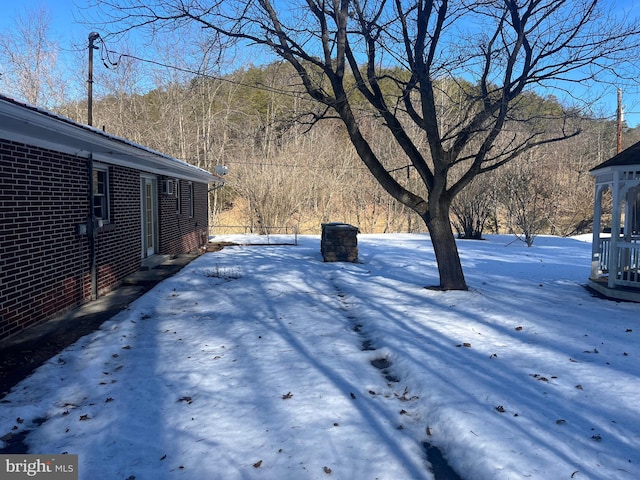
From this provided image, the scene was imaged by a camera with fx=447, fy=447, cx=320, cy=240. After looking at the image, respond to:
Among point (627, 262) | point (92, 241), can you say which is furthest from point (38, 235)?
point (627, 262)

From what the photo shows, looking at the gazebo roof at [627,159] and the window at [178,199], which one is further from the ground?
the gazebo roof at [627,159]

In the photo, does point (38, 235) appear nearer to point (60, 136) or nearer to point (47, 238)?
point (47, 238)

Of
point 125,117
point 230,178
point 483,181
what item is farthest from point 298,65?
point 125,117

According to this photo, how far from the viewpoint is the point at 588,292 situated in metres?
8.87

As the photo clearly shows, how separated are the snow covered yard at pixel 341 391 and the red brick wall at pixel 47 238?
38.2 inches

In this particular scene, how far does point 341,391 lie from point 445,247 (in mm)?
5105

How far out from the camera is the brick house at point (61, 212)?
16.8 feet

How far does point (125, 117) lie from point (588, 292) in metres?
25.7

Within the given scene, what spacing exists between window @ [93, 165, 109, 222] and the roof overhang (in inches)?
9.3

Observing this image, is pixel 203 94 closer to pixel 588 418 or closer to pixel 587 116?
pixel 587 116

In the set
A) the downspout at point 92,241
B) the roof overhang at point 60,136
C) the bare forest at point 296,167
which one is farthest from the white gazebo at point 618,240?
the bare forest at point 296,167

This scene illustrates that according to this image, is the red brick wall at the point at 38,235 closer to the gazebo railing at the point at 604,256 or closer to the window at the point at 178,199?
the window at the point at 178,199

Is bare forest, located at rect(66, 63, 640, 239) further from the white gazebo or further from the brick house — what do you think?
the brick house

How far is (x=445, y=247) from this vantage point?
842cm
